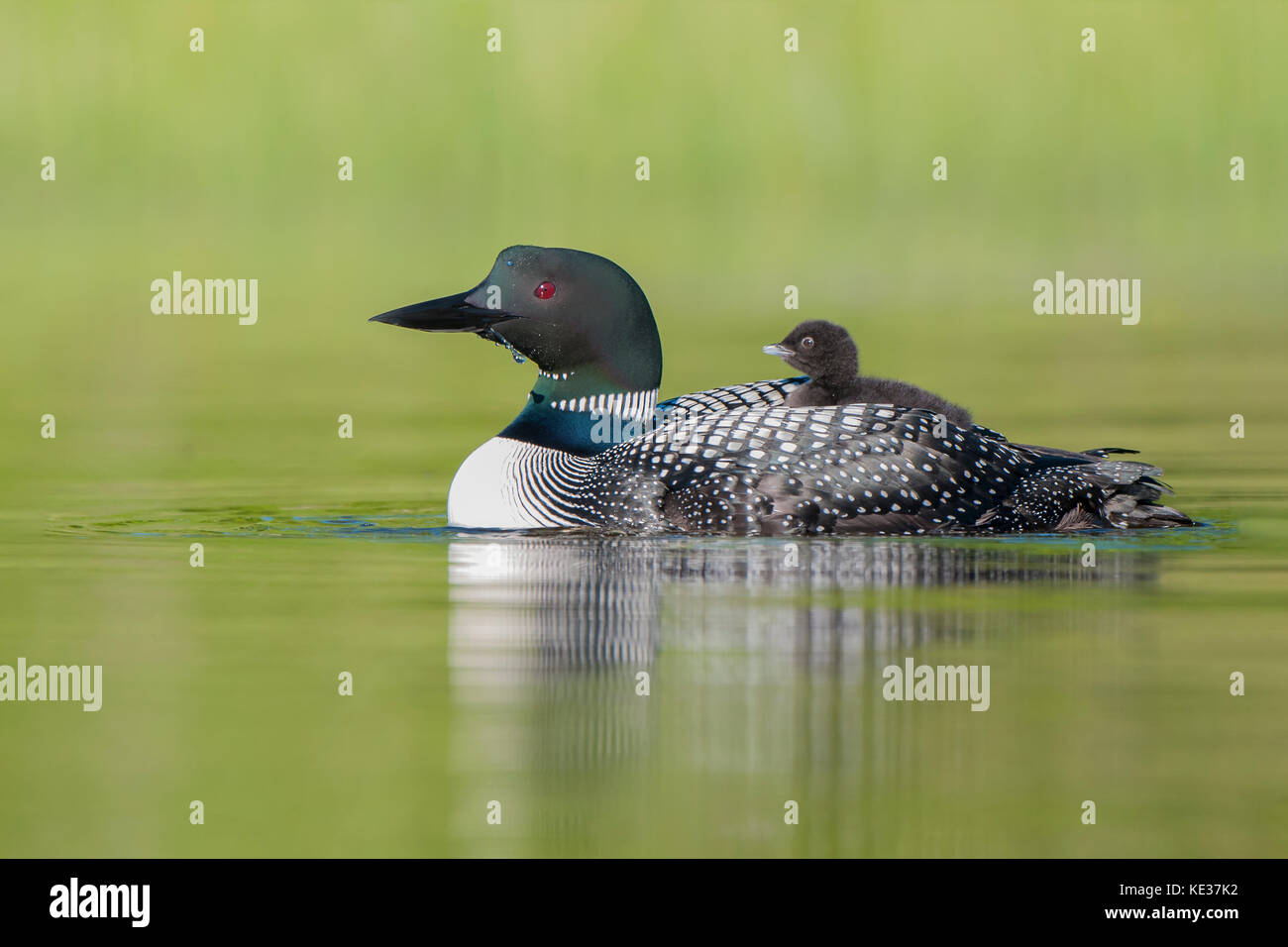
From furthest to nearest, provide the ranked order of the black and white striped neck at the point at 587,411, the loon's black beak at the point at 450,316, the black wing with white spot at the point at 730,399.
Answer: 1. the black wing with white spot at the point at 730,399
2. the black and white striped neck at the point at 587,411
3. the loon's black beak at the point at 450,316

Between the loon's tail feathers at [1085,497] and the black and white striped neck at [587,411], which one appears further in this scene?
the black and white striped neck at [587,411]

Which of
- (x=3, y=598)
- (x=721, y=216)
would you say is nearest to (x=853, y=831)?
(x=3, y=598)

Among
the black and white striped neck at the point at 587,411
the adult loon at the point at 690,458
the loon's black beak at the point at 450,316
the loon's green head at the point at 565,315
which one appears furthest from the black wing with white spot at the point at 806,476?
the loon's black beak at the point at 450,316

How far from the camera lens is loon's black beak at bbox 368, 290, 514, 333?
29.0 feet

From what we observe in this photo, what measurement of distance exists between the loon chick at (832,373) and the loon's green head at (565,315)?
1.81ft

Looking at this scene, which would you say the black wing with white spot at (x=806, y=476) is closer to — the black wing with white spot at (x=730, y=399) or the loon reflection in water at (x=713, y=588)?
the loon reflection in water at (x=713, y=588)

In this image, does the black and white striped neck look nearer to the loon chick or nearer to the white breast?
the white breast

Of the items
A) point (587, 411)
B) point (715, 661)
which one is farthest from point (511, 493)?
point (715, 661)

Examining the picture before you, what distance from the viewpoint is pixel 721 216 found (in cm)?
2952

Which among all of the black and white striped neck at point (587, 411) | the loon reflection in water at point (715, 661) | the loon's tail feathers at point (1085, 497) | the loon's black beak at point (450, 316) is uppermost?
the loon's black beak at point (450, 316)

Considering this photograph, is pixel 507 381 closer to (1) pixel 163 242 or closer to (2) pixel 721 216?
(1) pixel 163 242

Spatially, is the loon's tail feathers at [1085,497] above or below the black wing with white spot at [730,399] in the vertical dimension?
below

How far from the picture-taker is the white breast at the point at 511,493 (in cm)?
867

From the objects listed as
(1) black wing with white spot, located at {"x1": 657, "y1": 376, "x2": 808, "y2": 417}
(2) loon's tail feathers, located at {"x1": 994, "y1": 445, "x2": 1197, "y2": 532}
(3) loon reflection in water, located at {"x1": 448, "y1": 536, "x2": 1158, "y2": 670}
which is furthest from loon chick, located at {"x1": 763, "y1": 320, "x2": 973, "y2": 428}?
(3) loon reflection in water, located at {"x1": 448, "y1": 536, "x2": 1158, "y2": 670}
